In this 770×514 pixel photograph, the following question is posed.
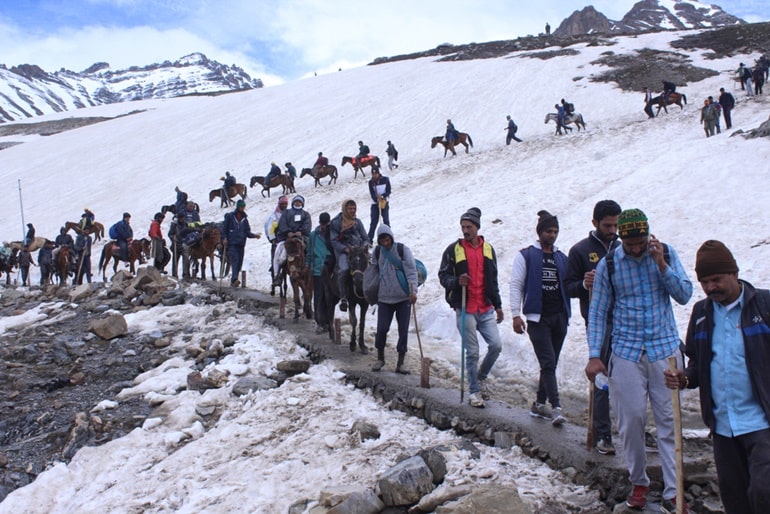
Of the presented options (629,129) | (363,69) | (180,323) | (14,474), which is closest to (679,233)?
(180,323)

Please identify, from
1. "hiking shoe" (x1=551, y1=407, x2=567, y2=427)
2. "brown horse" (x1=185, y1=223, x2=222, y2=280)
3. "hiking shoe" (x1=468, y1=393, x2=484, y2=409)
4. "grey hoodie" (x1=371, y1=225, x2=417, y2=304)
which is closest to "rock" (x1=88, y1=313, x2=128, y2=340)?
"brown horse" (x1=185, y1=223, x2=222, y2=280)

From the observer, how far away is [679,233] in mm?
9234

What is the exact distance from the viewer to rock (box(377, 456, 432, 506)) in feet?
12.4

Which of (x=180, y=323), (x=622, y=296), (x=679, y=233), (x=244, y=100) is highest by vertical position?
(x=244, y=100)

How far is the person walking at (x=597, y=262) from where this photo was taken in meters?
4.12

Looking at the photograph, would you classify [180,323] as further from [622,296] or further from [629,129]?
[629,129]

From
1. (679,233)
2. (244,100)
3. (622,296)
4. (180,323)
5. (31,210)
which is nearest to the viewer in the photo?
(622,296)

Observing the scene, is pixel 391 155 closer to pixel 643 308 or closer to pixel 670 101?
pixel 670 101

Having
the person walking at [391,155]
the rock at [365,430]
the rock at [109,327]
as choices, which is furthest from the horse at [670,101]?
the rock at [365,430]

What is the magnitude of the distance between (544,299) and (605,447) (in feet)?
4.13

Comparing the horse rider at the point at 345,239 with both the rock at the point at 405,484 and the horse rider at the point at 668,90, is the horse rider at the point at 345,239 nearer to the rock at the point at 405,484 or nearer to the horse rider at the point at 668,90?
the rock at the point at 405,484

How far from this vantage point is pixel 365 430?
4.85m

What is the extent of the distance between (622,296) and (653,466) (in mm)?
1289

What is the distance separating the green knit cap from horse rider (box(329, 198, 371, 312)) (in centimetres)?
423
